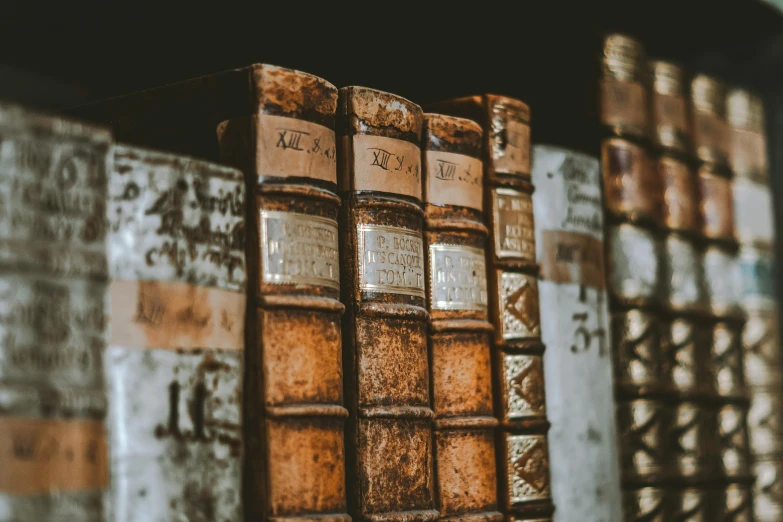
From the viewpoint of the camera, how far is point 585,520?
1.15 metres

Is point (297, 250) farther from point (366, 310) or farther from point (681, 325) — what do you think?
point (681, 325)

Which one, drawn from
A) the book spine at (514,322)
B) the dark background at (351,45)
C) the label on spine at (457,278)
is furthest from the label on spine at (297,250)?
the dark background at (351,45)

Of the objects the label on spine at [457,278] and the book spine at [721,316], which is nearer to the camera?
the label on spine at [457,278]

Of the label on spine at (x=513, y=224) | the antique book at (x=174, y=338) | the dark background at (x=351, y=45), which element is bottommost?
the antique book at (x=174, y=338)

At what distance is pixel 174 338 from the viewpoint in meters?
0.78

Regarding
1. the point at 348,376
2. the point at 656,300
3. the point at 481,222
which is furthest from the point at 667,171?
the point at 348,376

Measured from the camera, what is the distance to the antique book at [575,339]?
45.1 inches

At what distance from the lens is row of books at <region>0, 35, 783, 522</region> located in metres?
0.72

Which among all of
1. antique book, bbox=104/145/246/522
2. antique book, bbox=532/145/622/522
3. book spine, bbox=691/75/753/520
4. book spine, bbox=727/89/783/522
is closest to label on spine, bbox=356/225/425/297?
antique book, bbox=104/145/246/522

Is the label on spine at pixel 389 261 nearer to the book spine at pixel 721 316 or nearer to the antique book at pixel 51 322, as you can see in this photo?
the antique book at pixel 51 322

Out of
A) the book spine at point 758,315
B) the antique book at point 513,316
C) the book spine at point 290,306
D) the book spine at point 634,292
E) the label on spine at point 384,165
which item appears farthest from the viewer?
the book spine at point 758,315

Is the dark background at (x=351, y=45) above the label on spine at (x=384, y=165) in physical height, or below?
above

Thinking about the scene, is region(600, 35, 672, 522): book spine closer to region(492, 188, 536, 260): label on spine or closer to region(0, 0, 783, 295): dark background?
region(0, 0, 783, 295): dark background

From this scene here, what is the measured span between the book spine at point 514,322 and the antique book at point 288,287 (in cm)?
23
